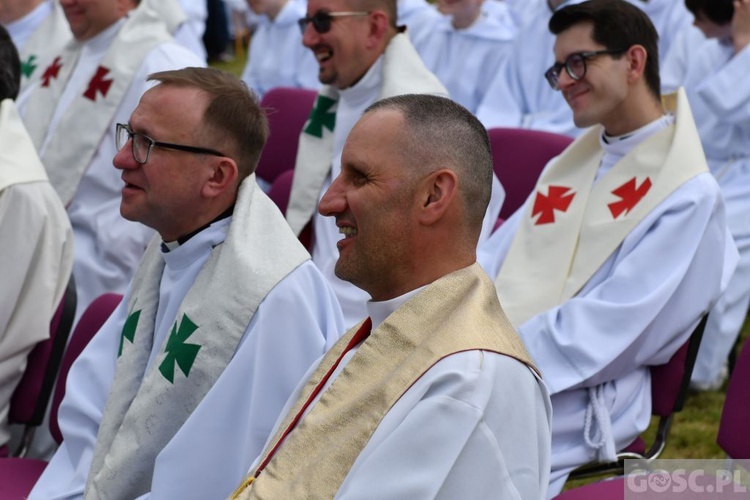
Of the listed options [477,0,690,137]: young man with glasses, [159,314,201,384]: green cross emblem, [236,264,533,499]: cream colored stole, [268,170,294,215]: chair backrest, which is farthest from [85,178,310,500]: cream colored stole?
[477,0,690,137]: young man with glasses

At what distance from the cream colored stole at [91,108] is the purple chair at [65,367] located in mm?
1783

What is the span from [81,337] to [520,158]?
92.5 inches

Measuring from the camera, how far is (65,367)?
12.0ft

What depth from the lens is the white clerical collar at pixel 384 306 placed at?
7.34 feet

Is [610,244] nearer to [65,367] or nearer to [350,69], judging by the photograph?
[350,69]

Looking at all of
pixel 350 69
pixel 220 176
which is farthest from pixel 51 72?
pixel 220 176

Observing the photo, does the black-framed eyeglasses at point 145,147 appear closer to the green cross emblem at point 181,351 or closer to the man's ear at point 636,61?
the green cross emblem at point 181,351

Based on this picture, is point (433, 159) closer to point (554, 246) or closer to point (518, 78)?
point (554, 246)

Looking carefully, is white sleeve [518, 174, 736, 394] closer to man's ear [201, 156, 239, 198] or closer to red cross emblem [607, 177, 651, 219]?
red cross emblem [607, 177, 651, 219]

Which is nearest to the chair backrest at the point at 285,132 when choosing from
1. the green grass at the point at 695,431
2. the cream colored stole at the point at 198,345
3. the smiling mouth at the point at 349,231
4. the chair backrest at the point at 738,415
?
the green grass at the point at 695,431

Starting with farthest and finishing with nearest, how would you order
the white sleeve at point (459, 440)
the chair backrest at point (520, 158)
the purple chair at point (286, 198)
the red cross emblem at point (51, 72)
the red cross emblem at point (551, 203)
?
the red cross emblem at point (51, 72) < the chair backrest at point (520, 158) < the purple chair at point (286, 198) < the red cross emblem at point (551, 203) < the white sleeve at point (459, 440)

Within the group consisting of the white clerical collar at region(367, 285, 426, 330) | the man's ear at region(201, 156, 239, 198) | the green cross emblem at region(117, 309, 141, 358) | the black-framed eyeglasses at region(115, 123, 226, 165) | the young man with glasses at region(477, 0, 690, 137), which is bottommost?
the young man with glasses at region(477, 0, 690, 137)

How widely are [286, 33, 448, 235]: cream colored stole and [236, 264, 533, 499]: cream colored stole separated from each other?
104 inches

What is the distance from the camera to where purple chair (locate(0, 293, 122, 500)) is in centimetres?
349
